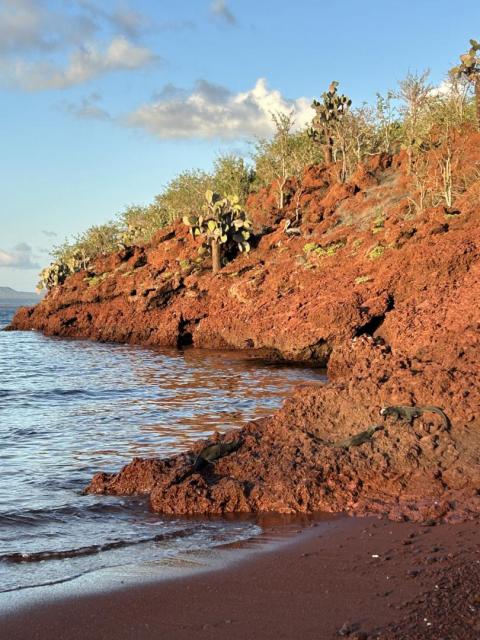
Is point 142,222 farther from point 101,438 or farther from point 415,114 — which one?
point 101,438

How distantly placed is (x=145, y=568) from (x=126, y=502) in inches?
78.1

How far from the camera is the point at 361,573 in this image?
17.4 ft

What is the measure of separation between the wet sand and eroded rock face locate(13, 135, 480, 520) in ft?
3.66

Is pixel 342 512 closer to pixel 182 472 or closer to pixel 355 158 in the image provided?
pixel 182 472

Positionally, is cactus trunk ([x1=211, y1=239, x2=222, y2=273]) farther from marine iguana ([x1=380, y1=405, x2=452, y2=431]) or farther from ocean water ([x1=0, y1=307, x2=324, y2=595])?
marine iguana ([x1=380, y1=405, x2=452, y2=431])

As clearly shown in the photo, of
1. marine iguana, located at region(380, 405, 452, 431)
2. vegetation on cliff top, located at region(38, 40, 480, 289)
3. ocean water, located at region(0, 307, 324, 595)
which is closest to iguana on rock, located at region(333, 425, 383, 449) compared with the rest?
marine iguana, located at region(380, 405, 452, 431)

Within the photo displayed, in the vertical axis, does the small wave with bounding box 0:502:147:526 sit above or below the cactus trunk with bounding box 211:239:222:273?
below

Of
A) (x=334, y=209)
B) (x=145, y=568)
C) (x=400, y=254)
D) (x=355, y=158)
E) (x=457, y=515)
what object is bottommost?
(x=145, y=568)

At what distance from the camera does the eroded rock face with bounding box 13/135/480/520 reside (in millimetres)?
7277

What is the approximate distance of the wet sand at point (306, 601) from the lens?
4371 mm

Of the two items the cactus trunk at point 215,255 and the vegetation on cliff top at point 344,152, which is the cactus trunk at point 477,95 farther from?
the cactus trunk at point 215,255

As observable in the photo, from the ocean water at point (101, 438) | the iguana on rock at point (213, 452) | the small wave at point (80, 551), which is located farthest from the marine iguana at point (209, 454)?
the small wave at point (80, 551)

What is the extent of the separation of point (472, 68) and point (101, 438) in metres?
26.0

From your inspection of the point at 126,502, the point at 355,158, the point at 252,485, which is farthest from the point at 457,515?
the point at 355,158
